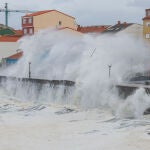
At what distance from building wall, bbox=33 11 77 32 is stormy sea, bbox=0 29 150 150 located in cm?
888

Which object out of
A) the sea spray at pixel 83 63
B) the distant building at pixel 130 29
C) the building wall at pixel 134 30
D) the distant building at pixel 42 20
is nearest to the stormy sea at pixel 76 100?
the sea spray at pixel 83 63

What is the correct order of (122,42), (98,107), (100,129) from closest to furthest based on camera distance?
(100,129)
(98,107)
(122,42)

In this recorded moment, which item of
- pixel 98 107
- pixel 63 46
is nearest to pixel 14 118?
pixel 98 107

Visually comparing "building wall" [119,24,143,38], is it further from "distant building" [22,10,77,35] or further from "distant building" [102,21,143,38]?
"distant building" [22,10,77,35]

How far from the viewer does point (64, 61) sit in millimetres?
38094

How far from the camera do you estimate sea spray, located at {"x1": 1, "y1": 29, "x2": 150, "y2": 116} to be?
26844 millimetres

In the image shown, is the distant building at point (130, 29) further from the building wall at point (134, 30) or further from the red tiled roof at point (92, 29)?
→ the red tiled roof at point (92, 29)

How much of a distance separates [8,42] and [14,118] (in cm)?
3141

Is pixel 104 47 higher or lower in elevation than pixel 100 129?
higher

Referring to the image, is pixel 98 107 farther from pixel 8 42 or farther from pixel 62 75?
pixel 8 42

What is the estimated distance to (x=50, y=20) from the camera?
58.1 m

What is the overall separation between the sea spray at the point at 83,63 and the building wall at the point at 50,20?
7578 mm

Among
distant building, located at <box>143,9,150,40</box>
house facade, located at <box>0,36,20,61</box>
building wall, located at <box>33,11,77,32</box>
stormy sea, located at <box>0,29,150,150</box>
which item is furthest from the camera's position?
building wall, located at <box>33,11,77,32</box>

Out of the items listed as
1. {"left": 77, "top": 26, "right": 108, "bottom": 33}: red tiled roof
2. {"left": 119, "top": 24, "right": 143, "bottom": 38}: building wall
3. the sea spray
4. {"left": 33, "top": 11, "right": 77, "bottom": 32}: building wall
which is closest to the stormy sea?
the sea spray
